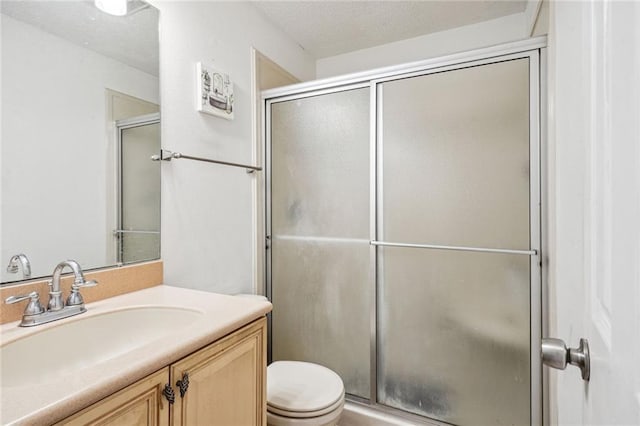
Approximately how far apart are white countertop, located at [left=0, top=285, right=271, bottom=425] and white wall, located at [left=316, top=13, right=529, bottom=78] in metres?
2.20

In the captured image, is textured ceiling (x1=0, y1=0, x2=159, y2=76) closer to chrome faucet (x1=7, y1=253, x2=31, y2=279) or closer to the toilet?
chrome faucet (x1=7, y1=253, x2=31, y2=279)

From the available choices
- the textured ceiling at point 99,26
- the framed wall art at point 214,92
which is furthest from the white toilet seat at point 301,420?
the textured ceiling at point 99,26

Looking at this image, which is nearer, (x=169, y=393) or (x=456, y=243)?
(x=169, y=393)

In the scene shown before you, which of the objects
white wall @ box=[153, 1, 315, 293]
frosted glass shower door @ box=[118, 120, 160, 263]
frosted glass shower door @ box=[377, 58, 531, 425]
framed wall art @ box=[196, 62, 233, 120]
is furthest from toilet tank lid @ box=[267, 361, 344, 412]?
framed wall art @ box=[196, 62, 233, 120]

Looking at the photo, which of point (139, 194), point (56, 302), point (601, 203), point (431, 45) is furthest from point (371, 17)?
point (56, 302)

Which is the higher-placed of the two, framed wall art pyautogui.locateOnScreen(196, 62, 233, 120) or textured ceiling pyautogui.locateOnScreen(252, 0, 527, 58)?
textured ceiling pyautogui.locateOnScreen(252, 0, 527, 58)

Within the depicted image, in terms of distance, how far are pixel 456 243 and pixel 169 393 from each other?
4.50 ft

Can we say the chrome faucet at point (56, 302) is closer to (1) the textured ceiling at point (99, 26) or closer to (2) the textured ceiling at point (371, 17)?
(1) the textured ceiling at point (99, 26)

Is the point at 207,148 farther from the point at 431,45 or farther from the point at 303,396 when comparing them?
the point at 431,45

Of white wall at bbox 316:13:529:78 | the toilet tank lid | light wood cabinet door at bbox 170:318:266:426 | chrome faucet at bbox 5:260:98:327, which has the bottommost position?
the toilet tank lid

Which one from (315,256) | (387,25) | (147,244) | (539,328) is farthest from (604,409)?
(387,25)

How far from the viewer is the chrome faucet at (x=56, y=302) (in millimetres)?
937

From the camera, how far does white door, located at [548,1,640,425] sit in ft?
1.13

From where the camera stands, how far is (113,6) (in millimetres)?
1319
